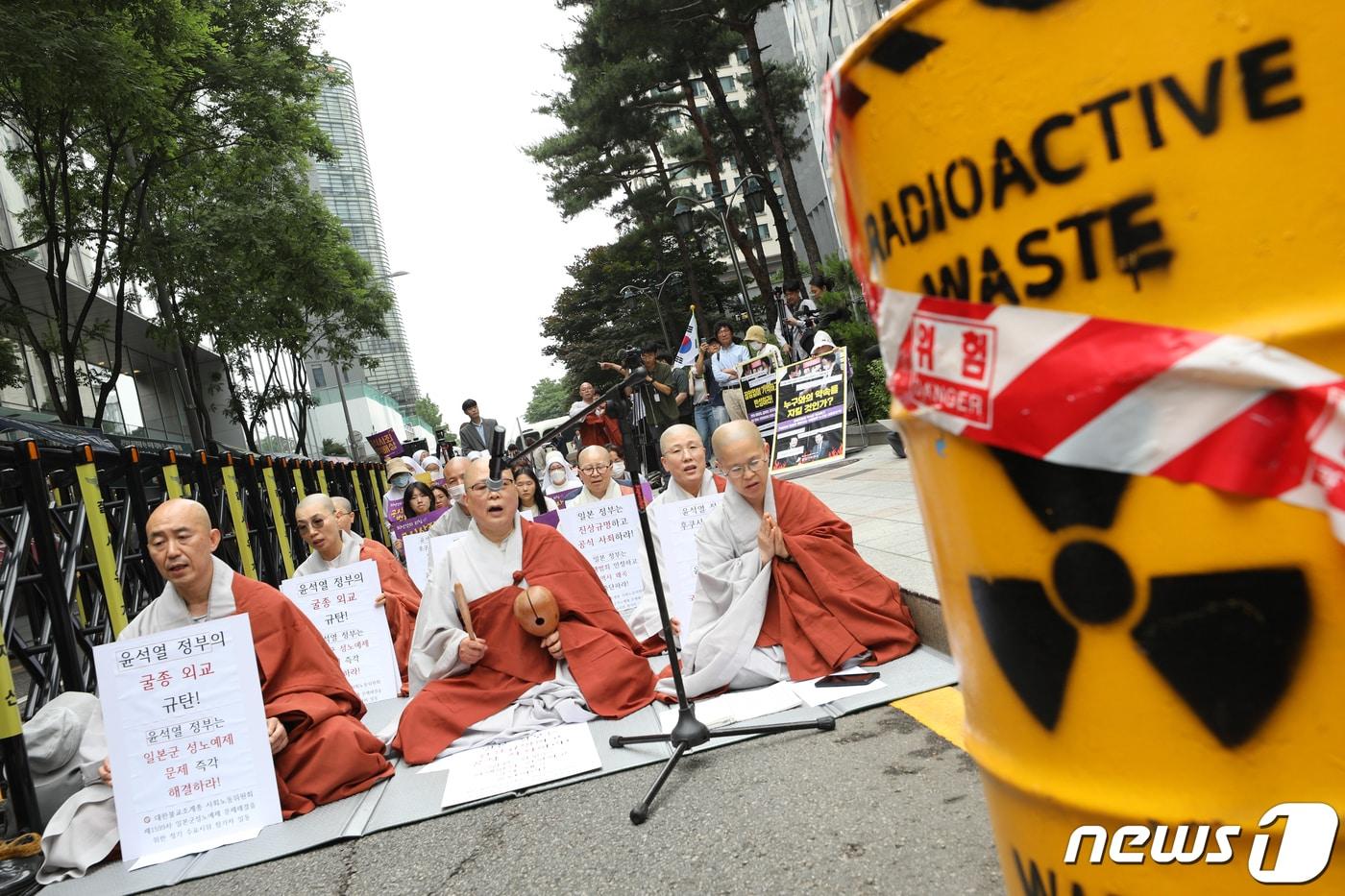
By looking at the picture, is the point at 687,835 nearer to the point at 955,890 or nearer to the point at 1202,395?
the point at 955,890

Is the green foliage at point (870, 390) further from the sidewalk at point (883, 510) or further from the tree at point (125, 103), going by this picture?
the tree at point (125, 103)

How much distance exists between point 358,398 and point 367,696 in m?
50.0

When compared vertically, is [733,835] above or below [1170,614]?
below

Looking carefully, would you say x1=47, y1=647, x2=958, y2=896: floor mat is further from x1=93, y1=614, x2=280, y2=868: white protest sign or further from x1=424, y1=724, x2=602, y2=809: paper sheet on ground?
x1=93, y1=614, x2=280, y2=868: white protest sign

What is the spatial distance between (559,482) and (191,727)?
20.3ft

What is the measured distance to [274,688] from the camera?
437cm

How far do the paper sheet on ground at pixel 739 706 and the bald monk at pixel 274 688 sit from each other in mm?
1178

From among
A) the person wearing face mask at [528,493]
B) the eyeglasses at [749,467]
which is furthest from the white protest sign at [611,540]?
the eyeglasses at [749,467]

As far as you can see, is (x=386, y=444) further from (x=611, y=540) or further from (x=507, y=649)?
(x=507, y=649)

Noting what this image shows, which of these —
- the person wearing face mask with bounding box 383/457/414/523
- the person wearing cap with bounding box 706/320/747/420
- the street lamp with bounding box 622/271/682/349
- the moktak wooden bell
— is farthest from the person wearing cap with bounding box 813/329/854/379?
the street lamp with bounding box 622/271/682/349

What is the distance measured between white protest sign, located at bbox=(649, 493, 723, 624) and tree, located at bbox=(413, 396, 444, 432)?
354ft

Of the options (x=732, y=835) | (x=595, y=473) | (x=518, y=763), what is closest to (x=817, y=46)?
(x=595, y=473)

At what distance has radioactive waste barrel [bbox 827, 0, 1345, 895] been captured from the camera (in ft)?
2.77

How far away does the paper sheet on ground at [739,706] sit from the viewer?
13.7 ft
